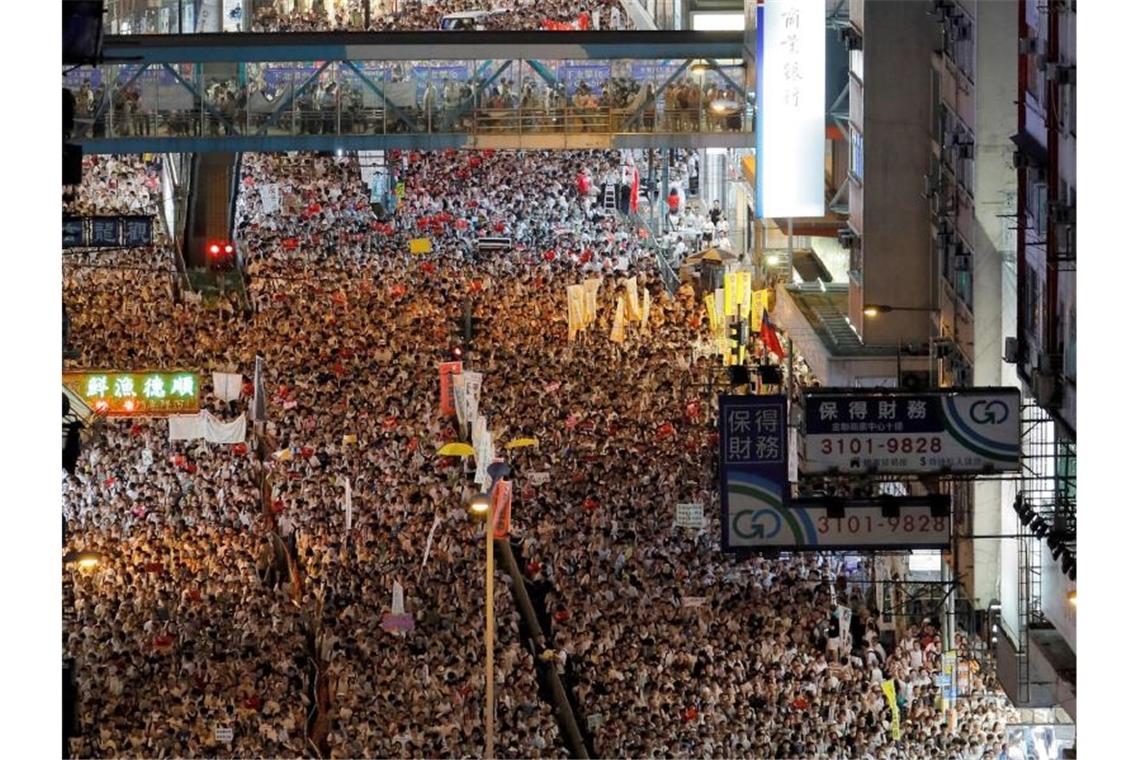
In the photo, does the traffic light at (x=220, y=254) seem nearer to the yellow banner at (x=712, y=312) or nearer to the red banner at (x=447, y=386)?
Answer: the yellow banner at (x=712, y=312)

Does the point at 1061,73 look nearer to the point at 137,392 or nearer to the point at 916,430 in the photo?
the point at 916,430

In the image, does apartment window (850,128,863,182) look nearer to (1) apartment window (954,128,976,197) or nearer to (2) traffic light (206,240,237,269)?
(1) apartment window (954,128,976,197)

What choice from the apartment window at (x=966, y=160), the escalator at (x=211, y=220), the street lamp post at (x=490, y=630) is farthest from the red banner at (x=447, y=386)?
the escalator at (x=211, y=220)

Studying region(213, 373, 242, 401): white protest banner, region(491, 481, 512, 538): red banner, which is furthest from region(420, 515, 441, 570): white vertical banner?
region(213, 373, 242, 401): white protest banner

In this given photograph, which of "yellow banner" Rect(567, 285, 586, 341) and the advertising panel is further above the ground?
"yellow banner" Rect(567, 285, 586, 341)

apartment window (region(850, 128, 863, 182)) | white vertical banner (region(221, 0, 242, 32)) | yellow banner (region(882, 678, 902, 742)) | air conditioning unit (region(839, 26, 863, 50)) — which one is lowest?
yellow banner (region(882, 678, 902, 742))

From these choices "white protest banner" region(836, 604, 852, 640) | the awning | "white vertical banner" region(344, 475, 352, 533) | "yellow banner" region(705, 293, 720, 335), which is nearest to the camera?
the awning

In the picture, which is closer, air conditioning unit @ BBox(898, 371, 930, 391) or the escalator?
air conditioning unit @ BBox(898, 371, 930, 391)
